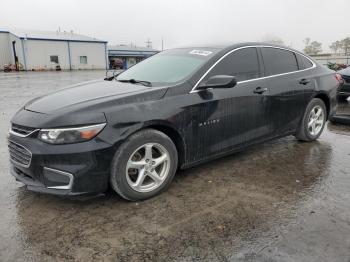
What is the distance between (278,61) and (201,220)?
2.77 m

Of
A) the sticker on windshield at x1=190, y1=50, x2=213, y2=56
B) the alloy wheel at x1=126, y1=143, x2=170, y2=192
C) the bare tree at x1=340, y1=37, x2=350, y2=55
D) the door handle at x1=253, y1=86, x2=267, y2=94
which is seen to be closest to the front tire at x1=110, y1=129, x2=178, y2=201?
the alloy wheel at x1=126, y1=143, x2=170, y2=192

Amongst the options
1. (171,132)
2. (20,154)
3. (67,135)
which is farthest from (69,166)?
(171,132)

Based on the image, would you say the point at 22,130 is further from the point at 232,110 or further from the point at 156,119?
the point at 232,110

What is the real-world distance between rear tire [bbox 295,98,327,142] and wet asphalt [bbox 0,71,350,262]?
1044mm

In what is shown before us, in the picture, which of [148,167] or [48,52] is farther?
[48,52]

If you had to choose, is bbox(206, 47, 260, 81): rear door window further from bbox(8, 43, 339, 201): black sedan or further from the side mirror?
the side mirror

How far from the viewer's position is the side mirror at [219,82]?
355 centimetres

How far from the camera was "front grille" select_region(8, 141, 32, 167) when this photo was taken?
3.03 m

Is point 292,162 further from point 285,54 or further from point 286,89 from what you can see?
point 285,54

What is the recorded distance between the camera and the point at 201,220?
2998 mm

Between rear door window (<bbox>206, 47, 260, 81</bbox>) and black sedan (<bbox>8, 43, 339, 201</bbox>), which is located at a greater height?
rear door window (<bbox>206, 47, 260, 81</bbox>)

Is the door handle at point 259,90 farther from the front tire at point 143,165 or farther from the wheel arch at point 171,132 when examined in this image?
the front tire at point 143,165

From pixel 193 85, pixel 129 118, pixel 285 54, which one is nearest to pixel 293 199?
pixel 193 85

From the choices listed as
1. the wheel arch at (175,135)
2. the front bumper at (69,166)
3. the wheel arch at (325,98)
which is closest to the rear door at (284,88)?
the wheel arch at (325,98)
